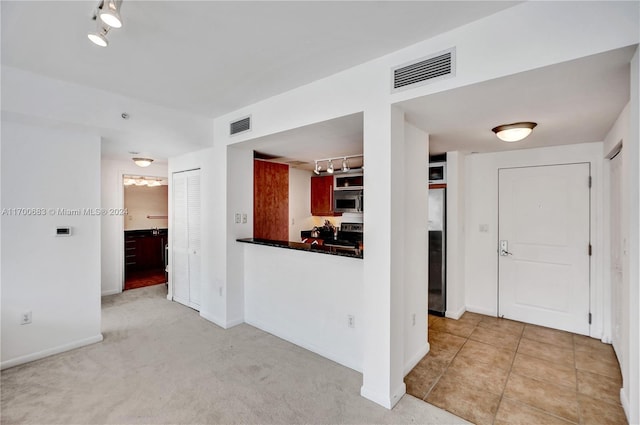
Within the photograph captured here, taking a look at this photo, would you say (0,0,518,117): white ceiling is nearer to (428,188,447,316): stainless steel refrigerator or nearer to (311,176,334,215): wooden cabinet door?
(428,188,447,316): stainless steel refrigerator

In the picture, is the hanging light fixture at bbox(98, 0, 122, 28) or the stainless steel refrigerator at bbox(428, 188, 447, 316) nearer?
the hanging light fixture at bbox(98, 0, 122, 28)

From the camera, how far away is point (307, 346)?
314 cm

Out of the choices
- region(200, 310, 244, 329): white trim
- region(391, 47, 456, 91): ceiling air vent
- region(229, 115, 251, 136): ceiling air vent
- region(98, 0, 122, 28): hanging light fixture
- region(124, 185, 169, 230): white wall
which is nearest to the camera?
region(98, 0, 122, 28): hanging light fixture

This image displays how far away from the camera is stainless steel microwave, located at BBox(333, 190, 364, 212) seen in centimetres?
554

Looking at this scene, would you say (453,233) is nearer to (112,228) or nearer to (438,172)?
(438,172)

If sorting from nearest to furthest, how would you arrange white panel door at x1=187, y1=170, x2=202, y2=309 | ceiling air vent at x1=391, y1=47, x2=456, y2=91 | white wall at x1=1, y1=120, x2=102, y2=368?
ceiling air vent at x1=391, y1=47, x2=456, y2=91 → white wall at x1=1, y1=120, x2=102, y2=368 → white panel door at x1=187, y1=170, x2=202, y2=309

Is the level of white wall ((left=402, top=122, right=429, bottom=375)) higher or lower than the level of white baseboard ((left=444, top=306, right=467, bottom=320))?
higher

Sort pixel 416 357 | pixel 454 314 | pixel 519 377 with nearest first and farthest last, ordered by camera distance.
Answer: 1. pixel 519 377
2. pixel 416 357
3. pixel 454 314

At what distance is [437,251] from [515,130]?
1948 mm

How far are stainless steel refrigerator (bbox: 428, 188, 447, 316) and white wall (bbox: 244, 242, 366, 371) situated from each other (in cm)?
187

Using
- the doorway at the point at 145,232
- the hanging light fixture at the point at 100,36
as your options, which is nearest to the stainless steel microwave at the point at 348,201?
the doorway at the point at 145,232

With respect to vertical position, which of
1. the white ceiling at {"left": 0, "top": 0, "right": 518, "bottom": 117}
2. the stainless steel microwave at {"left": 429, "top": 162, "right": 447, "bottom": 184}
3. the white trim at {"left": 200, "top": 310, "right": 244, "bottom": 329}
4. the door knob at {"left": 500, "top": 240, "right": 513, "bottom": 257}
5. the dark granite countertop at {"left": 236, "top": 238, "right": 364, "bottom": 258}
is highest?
the white ceiling at {"left": 0, "top": 0, "right": 518, "bottom": 117}

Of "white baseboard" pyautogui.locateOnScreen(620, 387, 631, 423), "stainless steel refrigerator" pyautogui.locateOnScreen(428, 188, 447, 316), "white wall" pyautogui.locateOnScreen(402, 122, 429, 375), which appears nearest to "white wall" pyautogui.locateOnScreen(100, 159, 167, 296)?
"white wall" pyautogui.locateOnScreen(402, 122, 429, 375)

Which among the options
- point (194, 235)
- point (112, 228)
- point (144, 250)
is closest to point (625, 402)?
point (194, 235)
